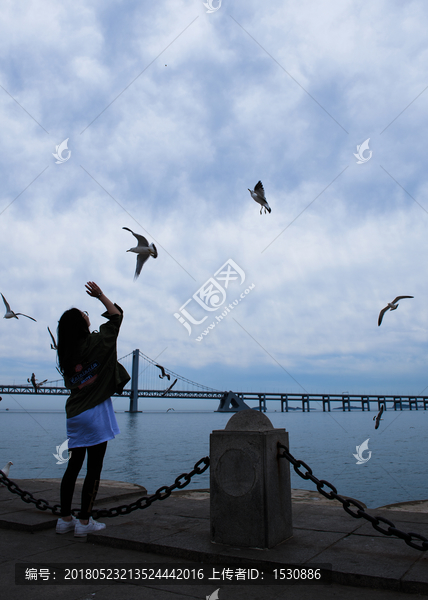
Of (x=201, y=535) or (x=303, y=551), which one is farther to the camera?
(x=201, y=535)

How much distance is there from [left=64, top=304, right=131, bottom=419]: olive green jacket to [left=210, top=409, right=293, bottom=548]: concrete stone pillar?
1051 millimetres

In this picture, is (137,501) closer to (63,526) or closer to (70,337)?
(63,526)

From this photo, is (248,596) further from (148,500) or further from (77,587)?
(148,500)

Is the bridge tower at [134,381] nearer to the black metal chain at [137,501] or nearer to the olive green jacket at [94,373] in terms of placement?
the black metal chain at [137,501]

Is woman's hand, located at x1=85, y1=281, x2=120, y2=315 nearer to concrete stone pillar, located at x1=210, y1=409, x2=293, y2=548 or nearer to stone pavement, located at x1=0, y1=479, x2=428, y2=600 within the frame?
concrete stone pillar, located at x1=210, y1=409, x2=293, y2=548

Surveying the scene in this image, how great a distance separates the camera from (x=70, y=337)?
388 cm

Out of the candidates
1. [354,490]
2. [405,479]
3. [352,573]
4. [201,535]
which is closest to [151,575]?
[201,535]

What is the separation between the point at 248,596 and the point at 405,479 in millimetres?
14746

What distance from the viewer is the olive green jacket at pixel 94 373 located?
12.5 ft

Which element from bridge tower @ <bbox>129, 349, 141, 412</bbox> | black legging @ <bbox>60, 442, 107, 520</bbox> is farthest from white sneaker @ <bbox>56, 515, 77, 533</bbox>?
bridge tower @ <bbox>129, 349, 141, 412</bbox>

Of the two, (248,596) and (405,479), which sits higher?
(248,596)

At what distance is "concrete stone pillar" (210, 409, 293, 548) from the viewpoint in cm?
326

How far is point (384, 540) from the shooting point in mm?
3404

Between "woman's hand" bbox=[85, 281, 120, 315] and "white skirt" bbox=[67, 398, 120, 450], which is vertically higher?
"woman's hand" bbox=[85, 281, 120, 315]
